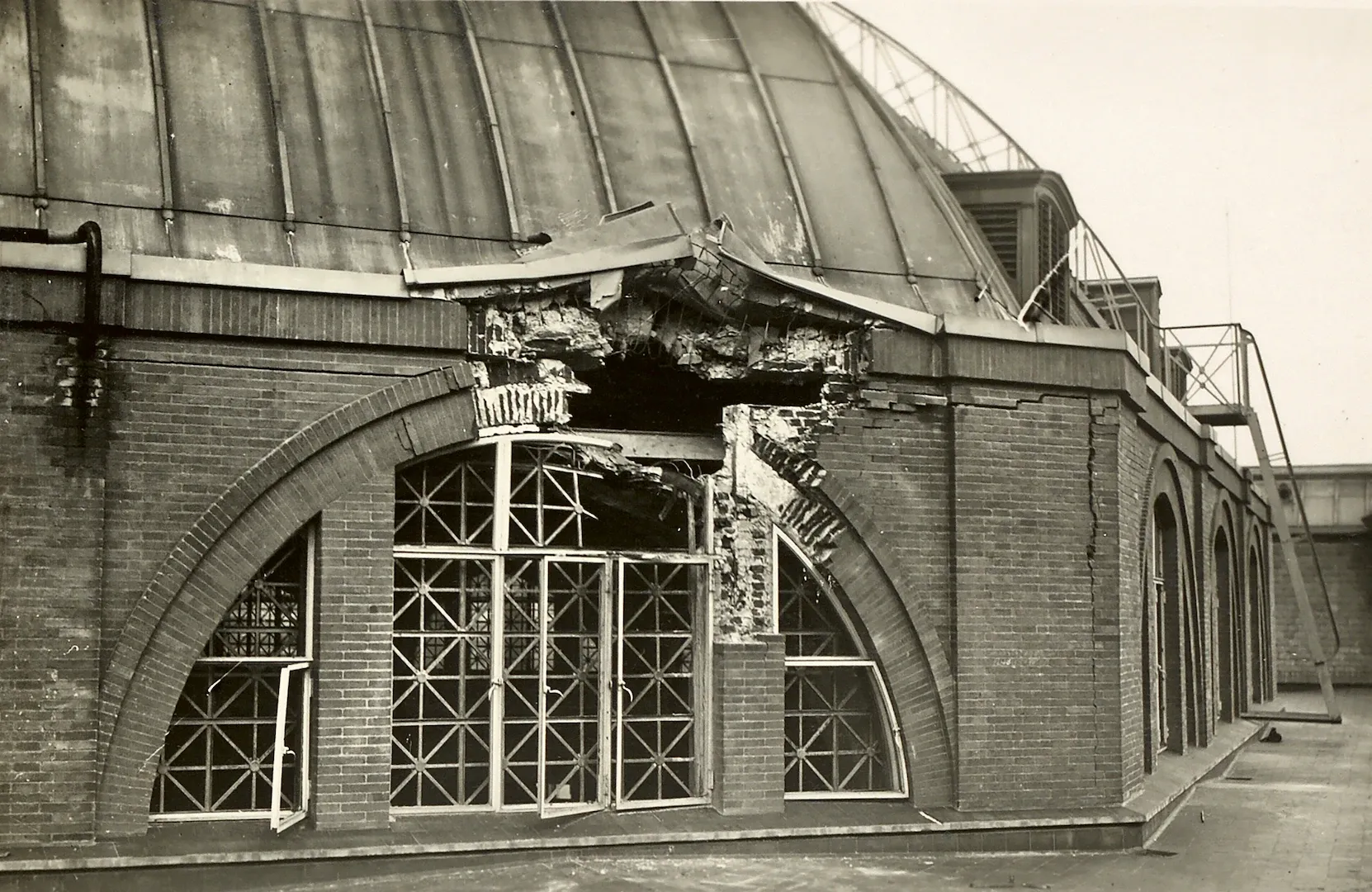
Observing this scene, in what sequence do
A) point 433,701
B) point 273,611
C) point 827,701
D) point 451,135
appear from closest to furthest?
point 273,611 < point 433,701 < point 451,135 < point 827,701

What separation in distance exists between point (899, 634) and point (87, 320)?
6546mm

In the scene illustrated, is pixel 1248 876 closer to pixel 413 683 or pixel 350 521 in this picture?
pixel 413 683

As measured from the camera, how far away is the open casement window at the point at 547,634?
1080 cm

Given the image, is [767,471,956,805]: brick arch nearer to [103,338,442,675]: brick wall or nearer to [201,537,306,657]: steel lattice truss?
[201,537,306,657]: steel lattice truss

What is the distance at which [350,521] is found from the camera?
10305 mm

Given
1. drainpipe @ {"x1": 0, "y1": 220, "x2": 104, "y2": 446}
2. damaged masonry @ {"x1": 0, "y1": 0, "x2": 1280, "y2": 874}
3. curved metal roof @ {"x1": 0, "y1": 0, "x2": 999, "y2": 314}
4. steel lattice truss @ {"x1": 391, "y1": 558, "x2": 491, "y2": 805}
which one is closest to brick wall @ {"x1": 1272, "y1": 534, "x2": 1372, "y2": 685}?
damaged masonry @ {"x1": 0, "y1": 0, "x2": 1280, "y2": 874}

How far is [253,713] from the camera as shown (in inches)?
407

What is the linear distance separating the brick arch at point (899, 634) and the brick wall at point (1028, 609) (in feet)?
0.53

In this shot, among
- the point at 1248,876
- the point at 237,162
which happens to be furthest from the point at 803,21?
the point at 1248,876

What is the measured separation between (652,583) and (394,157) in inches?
156

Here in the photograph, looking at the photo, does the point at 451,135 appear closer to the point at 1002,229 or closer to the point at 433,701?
the point at 433,701

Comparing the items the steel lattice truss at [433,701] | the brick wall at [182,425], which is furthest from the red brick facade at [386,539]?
the steel lattice truss at [433,701]

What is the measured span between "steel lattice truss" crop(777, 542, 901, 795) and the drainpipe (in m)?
5.40

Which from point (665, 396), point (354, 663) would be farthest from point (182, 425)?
point (665, 396)
